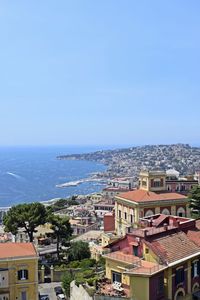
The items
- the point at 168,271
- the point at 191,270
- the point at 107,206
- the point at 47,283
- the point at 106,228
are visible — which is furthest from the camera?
the point at 107,206

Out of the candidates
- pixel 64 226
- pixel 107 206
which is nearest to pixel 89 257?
pixel 64 226

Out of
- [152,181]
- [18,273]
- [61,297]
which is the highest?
[152,181]

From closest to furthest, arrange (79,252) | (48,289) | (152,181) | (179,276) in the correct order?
(179,276) → (48,289) → (79,252) → (152,181)

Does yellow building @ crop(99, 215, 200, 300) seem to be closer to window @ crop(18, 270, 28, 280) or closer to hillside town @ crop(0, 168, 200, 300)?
hillside town @ crop(0, 168, 200, 300)

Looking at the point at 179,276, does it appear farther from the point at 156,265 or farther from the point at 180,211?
the point at 180,211

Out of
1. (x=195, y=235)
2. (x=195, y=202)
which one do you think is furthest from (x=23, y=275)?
(x=195, y=202)

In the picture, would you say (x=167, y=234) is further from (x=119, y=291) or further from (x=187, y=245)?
(x=119, y=291)

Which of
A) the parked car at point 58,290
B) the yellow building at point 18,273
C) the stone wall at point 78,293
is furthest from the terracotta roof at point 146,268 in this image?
the parked car at point 58,290

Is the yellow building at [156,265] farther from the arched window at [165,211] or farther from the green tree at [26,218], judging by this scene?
the green tree at [26,218]
